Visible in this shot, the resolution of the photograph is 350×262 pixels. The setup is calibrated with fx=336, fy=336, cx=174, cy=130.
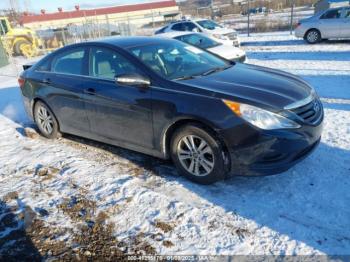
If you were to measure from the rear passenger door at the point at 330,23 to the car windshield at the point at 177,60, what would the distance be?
38.4 feet

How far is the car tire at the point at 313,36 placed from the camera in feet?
49.0

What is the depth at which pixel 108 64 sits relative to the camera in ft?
14.7

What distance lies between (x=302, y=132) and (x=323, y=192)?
0.69 meters

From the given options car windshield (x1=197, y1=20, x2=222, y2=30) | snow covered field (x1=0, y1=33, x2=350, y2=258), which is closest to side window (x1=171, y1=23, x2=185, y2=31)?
car windshield (x1=197, y1=20, x2=222, y2=30)

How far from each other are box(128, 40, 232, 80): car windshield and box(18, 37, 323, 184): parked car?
1 centimetres

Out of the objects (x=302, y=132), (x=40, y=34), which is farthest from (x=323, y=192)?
(x=40, y=34)

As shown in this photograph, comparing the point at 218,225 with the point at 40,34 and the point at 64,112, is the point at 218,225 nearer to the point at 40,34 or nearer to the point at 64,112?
the point at 64,112

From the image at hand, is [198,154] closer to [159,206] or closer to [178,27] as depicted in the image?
[159,206]

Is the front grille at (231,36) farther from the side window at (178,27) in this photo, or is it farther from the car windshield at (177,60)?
the car windshield at (177,60)

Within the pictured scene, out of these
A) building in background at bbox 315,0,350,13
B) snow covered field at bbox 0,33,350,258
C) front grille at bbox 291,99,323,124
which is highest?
building in background at bbox 315,0,350,13

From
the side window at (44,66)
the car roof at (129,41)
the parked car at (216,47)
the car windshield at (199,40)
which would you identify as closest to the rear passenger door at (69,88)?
Answer: the side window at (44,66)

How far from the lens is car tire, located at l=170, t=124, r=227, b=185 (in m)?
3.56

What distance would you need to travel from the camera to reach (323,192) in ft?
11.5

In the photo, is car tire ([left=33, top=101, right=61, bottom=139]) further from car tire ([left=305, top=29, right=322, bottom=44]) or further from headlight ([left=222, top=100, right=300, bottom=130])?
car tire ([left=305, top=29, right=322, bottom=44])
